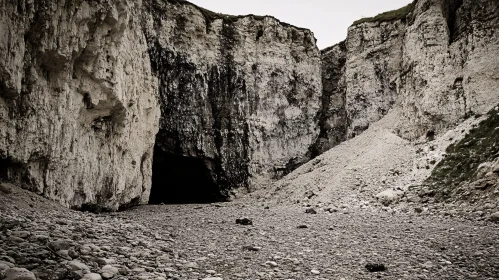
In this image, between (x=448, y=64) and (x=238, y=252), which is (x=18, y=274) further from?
(x=448, y=64)

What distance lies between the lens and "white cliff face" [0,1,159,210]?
39.4 ft

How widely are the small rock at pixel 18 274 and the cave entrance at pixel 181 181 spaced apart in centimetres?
3102

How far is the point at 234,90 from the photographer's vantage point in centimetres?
3744

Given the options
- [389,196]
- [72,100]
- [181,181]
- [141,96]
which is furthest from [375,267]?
[181,181]

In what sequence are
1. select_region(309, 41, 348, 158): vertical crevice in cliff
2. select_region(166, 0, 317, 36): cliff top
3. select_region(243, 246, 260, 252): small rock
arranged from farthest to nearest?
select_region(309, 41, 348, 158): vertical crevice in cliff, select_region(166, 0, 317, 36): cliff top, select_region(243, 246, 260, 252): small rock

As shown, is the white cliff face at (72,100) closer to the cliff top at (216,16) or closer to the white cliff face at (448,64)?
the cliff top at (216,16)

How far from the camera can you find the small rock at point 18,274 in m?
3.81

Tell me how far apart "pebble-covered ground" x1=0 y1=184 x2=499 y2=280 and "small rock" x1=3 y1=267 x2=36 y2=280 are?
0.01 meters

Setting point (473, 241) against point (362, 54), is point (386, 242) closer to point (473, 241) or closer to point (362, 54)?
point (473, 241)

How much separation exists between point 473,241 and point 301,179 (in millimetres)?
21874

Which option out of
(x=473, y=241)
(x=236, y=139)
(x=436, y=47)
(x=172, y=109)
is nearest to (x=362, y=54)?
(x=436, y=47)

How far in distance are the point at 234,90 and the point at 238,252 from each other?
102 feet

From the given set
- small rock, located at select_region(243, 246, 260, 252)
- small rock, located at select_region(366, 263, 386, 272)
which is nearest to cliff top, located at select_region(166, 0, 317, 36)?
small rock, located at select_region(243, 246, 260, 252)

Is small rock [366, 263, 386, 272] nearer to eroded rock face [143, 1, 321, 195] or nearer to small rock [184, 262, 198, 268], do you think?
small rock [184, 262, 198, 268]
